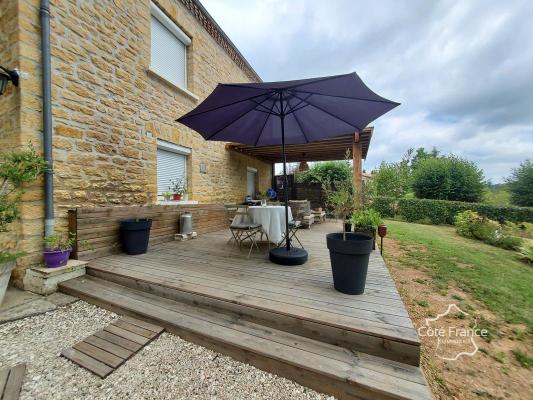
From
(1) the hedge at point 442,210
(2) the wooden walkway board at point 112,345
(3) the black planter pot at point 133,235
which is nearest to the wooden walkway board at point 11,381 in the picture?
(2) the wooden walkway board at point 112,345

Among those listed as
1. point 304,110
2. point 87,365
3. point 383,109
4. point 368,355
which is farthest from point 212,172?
point 368,355

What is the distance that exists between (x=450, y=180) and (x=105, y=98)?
666 inches

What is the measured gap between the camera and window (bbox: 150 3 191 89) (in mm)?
4855

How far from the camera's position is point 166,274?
2.79 metres

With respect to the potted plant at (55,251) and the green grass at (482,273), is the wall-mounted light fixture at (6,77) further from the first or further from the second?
the green grass at (482,273)

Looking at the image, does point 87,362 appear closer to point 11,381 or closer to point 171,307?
point 11,381

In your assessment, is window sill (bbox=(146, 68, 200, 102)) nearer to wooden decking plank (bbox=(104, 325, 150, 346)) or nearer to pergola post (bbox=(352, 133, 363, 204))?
pergola post (bbox=(352, 133, 363, 204))

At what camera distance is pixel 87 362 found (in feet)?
5.65

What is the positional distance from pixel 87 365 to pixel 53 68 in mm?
3664

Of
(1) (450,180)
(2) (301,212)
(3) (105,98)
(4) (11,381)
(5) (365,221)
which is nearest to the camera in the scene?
(4) (11,381)

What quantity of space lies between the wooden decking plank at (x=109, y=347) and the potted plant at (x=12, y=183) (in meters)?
1.36

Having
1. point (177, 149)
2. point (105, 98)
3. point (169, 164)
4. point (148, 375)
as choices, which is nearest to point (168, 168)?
point (169, 164)

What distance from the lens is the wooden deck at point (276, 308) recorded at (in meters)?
1.51

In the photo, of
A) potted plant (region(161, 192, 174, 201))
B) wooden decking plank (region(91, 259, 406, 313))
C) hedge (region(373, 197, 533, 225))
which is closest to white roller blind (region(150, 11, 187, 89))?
potted plant (region(161, 192, 174, 201))
